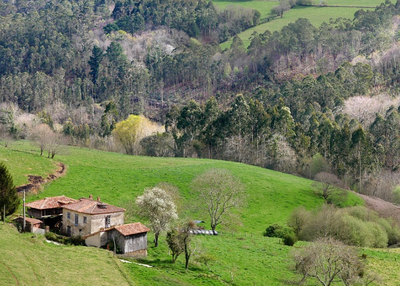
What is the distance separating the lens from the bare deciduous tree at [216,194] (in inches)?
2948

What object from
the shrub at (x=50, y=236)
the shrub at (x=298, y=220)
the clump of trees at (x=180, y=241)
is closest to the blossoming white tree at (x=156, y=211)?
the clump of trees at (x=180, y=241)

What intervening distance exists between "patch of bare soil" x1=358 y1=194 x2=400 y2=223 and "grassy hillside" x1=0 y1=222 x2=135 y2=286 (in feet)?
162

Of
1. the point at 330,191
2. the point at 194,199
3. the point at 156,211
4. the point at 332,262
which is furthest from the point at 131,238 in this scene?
the point at 330,191

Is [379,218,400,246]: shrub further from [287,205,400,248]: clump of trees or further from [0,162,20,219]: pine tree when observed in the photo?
[0,162,20,219]: pine tree

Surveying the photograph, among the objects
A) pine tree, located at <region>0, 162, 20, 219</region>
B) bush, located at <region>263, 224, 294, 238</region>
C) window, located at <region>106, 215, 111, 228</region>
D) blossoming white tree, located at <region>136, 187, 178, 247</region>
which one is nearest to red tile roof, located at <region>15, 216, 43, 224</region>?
pine tree, located at <region>0, 162, 20, 219</region>

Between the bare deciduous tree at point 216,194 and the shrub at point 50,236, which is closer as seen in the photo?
the shrub at point 50,236

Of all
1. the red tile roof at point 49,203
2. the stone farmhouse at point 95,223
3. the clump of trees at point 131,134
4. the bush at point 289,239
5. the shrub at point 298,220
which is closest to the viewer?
the stone farmhouse at point 95,223

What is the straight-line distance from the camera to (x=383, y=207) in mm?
87000

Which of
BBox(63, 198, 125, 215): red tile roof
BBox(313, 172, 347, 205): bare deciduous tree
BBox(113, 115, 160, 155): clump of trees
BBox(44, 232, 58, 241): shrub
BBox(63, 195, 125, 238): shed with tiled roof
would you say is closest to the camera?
BBox(44, 232, 58, 241): shrub

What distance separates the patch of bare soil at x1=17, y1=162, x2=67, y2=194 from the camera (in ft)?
234

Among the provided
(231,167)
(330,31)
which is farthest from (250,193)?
(330,31)

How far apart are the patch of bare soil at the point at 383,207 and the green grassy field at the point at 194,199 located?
7.52ft

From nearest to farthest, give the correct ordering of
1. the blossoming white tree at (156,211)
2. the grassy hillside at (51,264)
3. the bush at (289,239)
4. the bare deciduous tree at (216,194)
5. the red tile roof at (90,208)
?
the grassy hillside at (51,264)
the red tile roof at (90,208)
the blossoming white tree at (156,211)
the bush at (289,239)
the bare deciduous tree at (216,194)

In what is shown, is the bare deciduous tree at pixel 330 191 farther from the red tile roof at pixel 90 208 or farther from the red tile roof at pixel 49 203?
the red tile roof at pixel 49 203
